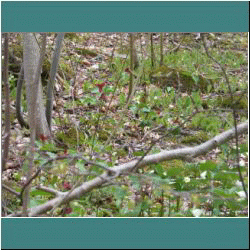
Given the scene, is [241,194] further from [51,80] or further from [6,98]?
[51,80]

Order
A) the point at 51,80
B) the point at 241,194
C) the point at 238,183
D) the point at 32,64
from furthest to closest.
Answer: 1. the point at 51,80
2. the point at 32,64
3. the point at 238,183
4. the point at 241,194

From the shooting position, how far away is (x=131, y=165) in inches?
93.2

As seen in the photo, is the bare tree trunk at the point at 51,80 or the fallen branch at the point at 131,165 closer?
the fallen branch at the point at 131,165

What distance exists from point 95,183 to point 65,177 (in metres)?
0.62

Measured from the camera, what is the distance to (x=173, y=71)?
4672mm

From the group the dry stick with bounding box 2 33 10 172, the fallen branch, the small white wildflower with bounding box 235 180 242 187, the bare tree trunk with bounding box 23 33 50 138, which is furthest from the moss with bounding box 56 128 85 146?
the small white wildflower with bounding box 235 180 242 187

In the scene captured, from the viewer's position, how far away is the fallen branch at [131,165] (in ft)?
7.11

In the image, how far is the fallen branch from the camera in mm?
2168

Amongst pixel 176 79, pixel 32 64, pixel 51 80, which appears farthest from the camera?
pixel 176 79

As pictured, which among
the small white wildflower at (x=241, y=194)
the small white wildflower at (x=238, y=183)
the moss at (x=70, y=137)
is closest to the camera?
the small white wildflower at (x=241, y=194)

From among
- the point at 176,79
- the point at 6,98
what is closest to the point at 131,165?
the point at 6,98

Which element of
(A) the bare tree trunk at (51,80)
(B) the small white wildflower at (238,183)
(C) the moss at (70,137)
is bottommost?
(B) the small white wildflower at (238,183)

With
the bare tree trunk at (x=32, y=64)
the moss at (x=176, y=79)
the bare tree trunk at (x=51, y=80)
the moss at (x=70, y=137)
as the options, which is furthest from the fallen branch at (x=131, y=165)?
the moss at (x=176, y=79)

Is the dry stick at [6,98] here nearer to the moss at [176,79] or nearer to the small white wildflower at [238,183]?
the small white wildflower at [238,183]
